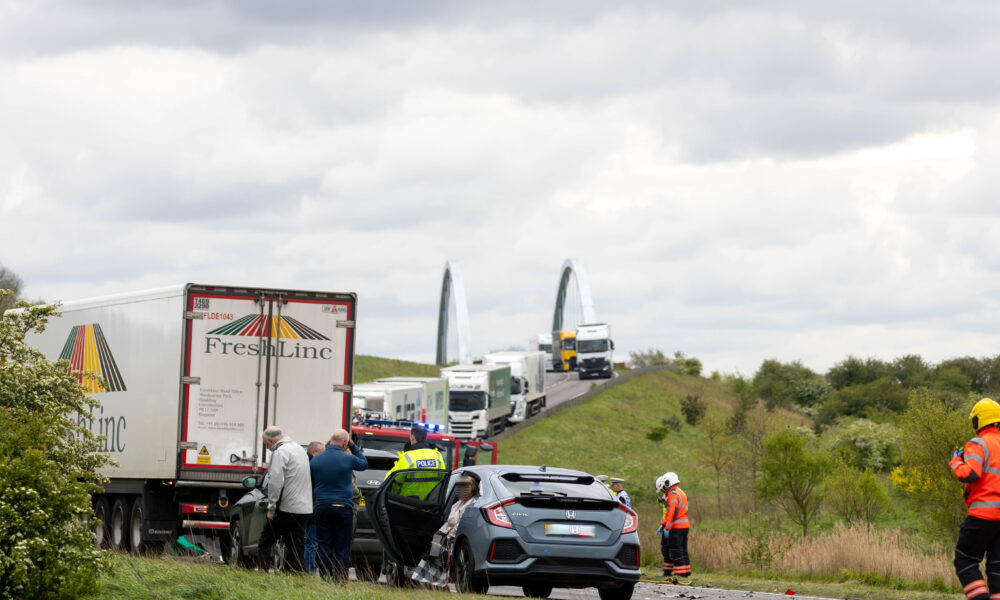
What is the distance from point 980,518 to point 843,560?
28.9ft

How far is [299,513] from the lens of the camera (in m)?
13.4

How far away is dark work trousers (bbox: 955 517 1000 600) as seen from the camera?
33.1ft

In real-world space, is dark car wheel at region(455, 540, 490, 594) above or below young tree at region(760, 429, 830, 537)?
below

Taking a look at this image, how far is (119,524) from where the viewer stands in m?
19.7

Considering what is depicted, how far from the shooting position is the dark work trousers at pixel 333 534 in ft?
44.2

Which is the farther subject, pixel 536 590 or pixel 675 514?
pixel 675 514

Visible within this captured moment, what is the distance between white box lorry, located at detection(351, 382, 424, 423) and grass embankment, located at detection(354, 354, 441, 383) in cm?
5579

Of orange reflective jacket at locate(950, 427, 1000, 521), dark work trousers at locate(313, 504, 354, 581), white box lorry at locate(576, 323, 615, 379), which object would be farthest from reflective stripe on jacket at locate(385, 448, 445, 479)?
white box lorry at locate(576, 323, 615, 379)

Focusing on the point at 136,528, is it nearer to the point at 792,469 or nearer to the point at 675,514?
the point at 675,514

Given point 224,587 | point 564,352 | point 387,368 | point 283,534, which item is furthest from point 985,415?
point 564,352

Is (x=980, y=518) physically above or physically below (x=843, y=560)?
above

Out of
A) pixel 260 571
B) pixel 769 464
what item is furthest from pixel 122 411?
pixel 769 464

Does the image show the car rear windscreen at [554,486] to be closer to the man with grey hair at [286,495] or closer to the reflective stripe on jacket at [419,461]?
the reflective stripe on jacket at [419,461]

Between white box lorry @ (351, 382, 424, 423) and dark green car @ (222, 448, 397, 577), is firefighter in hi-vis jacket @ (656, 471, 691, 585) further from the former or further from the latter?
white box lorry @ (351, 382, 424, 423)
